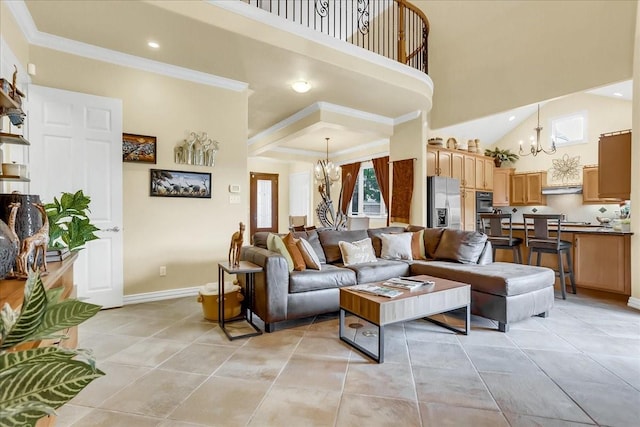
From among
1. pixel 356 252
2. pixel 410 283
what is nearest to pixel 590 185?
pixel 356 252

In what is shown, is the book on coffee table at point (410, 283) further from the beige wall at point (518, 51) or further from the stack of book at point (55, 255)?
the beige wall at point (518, 51)

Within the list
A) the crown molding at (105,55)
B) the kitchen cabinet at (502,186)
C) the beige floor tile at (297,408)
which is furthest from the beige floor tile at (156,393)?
the kitchen cabinet at (502,186)

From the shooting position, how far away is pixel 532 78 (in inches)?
191

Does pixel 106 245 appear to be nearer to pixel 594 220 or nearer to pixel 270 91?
pixel 270 91

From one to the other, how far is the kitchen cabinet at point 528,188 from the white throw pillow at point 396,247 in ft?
18.4

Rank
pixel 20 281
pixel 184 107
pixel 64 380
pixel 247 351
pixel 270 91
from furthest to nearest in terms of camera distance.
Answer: pixel 270 91
pixel 184 107
pixel 247 351
pixel 20 281
pixel 64 380

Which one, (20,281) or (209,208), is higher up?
(209,208)

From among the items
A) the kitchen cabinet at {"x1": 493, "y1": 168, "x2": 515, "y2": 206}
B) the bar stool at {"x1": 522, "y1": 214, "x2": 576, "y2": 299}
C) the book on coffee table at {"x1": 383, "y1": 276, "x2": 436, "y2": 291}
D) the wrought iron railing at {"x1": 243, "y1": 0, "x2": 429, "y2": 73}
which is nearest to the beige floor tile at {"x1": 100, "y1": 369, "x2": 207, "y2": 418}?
the book on coffee table at {"x1": 383, "y1": 276, "x2": 436, "y2": 291}

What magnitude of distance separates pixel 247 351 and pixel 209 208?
7.29ft

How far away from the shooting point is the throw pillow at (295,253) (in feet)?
10.4

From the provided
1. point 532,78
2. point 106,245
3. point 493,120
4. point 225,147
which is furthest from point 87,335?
point 493,120

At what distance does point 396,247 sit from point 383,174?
364cm

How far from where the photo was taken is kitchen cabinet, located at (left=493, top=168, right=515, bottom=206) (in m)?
7.93

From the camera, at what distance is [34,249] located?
4.92ft
